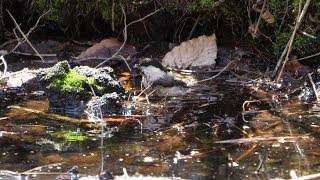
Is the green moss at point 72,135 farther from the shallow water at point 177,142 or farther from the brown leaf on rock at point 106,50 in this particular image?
the brown leaf on rock at point 106,50

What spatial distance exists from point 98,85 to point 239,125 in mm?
1111

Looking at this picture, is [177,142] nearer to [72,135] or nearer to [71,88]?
[72,135]

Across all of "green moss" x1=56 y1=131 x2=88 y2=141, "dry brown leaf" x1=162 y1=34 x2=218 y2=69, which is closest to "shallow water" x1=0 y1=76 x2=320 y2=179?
"green moss" x1=56 y1=131 x2=88 y2=141

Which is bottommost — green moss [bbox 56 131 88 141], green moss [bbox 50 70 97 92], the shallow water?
green moss [bbox 56 131 88 141]

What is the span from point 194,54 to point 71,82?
1.38m

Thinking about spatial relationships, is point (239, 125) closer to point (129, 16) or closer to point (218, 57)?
point (218, 57)

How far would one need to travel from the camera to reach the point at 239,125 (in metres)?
3.23

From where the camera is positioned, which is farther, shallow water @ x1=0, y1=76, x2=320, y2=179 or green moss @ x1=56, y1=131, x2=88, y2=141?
green moss @ x1=56, y1=131, x2=88, y2=141

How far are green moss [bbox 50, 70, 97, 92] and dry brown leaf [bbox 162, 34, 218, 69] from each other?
1.12 metres

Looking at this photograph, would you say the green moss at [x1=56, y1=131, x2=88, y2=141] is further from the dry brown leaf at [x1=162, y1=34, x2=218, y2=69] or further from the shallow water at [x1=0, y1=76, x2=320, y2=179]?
the dry brown leaf at [x1=162, y1=34, x2=218, y2=69]

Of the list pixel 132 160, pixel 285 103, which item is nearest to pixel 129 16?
pixel 285 103

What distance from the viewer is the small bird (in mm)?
4070

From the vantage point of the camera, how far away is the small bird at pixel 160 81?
4070mm

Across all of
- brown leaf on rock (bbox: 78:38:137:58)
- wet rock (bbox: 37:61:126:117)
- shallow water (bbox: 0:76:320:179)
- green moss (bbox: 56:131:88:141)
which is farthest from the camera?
brown leaf on rock (bbox: 78:38:137:58)
